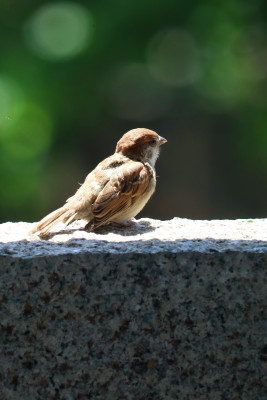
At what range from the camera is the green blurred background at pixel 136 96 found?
5.88m

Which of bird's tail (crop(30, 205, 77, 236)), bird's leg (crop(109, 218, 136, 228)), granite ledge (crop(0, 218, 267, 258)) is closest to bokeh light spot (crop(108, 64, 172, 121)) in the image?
bird's tail (crop(30, 205, 77, 236))

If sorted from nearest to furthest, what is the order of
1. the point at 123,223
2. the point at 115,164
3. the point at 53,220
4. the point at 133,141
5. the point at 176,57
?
1. the point at 53,220
2. the point at 123,223
3. the point at 115,164
4. the point at 133,141
5. the point at 176,57

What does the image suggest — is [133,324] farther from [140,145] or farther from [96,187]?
[140,145]

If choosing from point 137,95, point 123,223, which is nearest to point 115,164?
point 123,223

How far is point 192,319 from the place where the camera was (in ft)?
7.13

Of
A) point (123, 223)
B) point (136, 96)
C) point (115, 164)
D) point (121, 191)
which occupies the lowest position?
point (123, 223)

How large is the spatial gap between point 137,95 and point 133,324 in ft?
14.9

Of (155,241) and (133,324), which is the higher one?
(155,241)

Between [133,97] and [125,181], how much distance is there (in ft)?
9.23

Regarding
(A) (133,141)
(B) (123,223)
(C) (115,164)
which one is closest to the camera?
(B) (123,223)

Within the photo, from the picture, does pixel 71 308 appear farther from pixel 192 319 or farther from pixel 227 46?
pixel 227 46

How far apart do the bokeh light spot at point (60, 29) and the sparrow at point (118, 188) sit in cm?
187

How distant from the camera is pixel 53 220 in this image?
3.19 metres

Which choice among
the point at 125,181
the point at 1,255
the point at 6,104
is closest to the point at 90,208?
the point at 125,181
